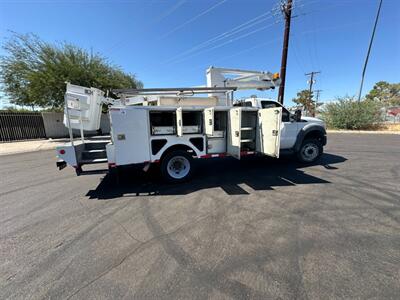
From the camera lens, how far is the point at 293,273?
2.10 meters

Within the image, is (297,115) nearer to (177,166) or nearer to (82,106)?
(177,166)

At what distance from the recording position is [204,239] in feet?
8.98

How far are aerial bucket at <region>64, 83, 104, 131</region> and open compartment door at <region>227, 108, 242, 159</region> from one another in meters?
3.91

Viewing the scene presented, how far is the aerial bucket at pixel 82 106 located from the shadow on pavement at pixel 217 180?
5.73ft

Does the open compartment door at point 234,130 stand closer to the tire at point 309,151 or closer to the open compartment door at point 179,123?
the open compartment door at point 179,123

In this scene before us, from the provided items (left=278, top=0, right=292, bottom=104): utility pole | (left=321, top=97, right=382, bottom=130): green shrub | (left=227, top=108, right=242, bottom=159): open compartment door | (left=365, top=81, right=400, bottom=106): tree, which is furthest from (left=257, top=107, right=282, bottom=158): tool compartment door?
(left=365, top=81, right=400, bottom=106): tree

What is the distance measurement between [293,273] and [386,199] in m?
3.39

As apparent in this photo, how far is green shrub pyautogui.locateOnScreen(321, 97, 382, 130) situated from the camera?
62.9 feet

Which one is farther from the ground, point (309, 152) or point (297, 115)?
point (297, 115)

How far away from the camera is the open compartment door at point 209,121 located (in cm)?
466

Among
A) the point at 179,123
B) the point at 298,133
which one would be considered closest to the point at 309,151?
the point at 298,133

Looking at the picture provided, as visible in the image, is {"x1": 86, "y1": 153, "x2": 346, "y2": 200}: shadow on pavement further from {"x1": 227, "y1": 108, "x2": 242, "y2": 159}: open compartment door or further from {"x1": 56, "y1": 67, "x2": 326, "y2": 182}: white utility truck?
{"x1": 227, "y1": 108, "x2": 242, "y2": 159}: open compartment door

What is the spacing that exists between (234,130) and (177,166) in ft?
6.19

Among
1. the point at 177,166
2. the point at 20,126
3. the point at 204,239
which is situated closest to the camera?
the point at 204,239
